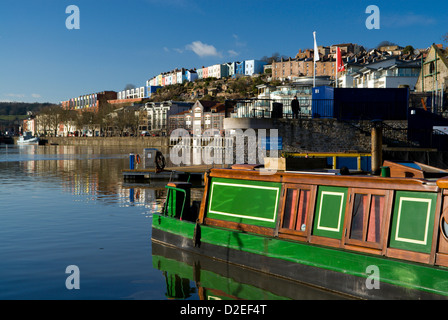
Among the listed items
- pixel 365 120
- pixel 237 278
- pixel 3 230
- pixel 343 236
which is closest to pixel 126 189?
pixel 3 230

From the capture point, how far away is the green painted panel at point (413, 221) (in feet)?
29.4

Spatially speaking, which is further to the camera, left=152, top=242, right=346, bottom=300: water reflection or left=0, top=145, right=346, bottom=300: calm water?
left=0, top=145, right=346, bottom=300: calm water

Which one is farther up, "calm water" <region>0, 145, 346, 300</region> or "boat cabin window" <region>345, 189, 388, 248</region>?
"boat cabin window" <region>345, 189, 388, 248</region>

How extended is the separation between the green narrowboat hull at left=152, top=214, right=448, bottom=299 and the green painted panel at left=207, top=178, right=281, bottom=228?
41 centimetres

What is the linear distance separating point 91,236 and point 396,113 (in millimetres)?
24821

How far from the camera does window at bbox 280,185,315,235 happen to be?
11141mm

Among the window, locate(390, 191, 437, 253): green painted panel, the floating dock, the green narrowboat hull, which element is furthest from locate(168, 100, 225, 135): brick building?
locate(390, 191, 437, 253): green painted panel

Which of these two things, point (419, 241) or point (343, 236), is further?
point (343, 236)

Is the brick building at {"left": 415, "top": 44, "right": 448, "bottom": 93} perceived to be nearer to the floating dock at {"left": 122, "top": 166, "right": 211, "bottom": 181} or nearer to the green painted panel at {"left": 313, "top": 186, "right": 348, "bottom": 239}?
the floating dock at {"left": 122, "top": 166, "right": 211, "bottom": 181}

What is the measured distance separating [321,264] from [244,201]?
2.89 metres
